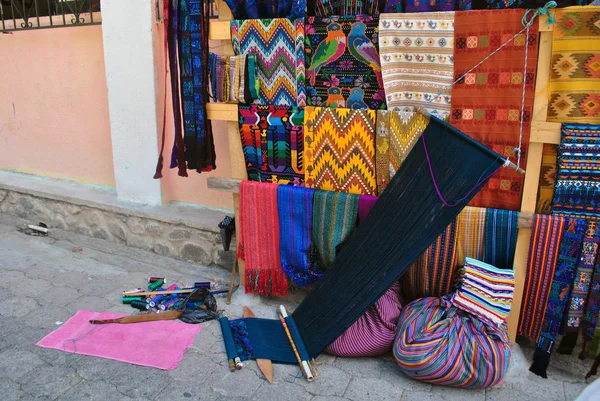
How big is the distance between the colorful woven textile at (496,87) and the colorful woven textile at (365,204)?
0.62 m

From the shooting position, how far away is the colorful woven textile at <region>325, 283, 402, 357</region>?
2.95 m

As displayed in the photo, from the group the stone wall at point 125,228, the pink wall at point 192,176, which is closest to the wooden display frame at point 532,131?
the pink wall at point 192,176

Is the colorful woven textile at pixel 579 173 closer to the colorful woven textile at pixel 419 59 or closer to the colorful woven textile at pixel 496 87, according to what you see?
the colorful woven textile at pixel 496 87

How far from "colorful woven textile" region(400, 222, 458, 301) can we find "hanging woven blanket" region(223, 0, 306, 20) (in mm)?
1531

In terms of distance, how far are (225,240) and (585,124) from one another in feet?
7.90

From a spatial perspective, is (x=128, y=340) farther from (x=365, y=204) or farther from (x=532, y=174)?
(x=532, y=174)

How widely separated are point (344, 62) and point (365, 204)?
83 cm

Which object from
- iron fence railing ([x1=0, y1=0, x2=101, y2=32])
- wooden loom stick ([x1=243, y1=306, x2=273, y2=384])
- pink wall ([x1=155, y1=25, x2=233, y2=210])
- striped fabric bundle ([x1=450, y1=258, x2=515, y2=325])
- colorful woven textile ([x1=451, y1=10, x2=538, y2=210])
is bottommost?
wooden loom stick ([x1=243, y1=306, x2=273, y2=384])

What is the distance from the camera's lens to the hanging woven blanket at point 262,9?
311 cm

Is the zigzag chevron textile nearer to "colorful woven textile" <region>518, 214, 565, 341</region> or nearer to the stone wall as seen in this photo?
the stone wall

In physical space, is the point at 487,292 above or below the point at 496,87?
below

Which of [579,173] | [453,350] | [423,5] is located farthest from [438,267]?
[423,5]

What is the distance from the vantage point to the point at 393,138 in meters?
2.96

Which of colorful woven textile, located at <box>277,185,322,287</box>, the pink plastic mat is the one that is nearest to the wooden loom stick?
the pink plastic mat
